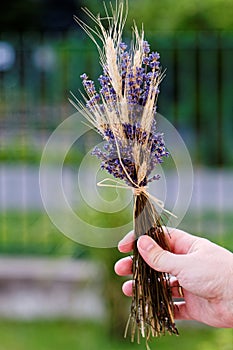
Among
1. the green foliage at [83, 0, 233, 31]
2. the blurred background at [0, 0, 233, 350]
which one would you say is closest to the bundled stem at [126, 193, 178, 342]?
the blurred background at [0, 0, 233, 350]

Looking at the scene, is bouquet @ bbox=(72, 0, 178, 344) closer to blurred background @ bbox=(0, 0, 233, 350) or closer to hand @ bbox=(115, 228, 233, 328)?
hand @ bbox=(115, 228, 233, 328)

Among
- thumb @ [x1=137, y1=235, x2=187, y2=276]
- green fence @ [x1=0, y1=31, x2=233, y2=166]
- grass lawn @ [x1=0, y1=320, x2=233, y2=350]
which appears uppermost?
green fence @ [x1=0, y1=31, x2=233, y2=166]

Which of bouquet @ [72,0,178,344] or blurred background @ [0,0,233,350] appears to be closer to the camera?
bouquet @ [72,0,178,344]

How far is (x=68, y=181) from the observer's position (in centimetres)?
686

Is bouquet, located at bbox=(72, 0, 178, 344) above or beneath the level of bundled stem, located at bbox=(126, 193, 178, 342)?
above

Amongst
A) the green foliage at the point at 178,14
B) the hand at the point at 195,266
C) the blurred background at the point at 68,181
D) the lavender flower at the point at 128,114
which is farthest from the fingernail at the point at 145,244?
the green foliage at the point at 178,14

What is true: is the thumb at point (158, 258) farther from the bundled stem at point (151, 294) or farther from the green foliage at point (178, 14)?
the green foliage at point (178, 14)

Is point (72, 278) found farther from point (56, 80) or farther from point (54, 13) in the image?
point (54, 13)

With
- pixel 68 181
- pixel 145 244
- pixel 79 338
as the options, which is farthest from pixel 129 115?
pixel 68 181

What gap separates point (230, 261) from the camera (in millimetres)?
1882

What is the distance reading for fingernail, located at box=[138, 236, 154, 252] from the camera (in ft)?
6.02

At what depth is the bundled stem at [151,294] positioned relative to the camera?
1900 mm

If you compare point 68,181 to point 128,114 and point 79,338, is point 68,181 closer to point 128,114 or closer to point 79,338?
point 79,338

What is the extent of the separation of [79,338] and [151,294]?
2.70 metres
